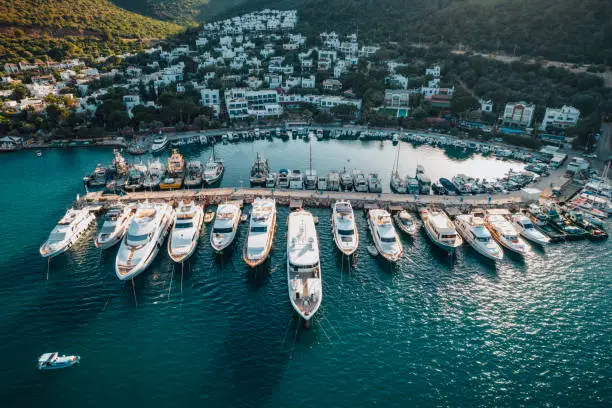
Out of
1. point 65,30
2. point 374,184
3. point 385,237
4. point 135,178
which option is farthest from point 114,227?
point 65,30

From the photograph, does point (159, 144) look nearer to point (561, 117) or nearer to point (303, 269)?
point (303, 269)

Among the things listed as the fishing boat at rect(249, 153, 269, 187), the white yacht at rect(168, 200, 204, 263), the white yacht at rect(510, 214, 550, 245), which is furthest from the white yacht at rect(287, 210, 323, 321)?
the white yacht at rect(510, 214, 550, 245)

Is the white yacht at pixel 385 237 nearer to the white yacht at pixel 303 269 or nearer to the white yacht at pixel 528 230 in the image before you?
the white yacht at pixel 303 269

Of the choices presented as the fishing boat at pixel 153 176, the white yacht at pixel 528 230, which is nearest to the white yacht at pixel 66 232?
the fishing boat at pixel 153 176

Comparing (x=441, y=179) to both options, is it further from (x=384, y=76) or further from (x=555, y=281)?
(x=384, y=76)

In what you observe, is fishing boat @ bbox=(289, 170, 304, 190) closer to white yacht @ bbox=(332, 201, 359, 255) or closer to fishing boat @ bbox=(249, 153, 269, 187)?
fishing boat @ bbox=(249, 153, 269, 187)
